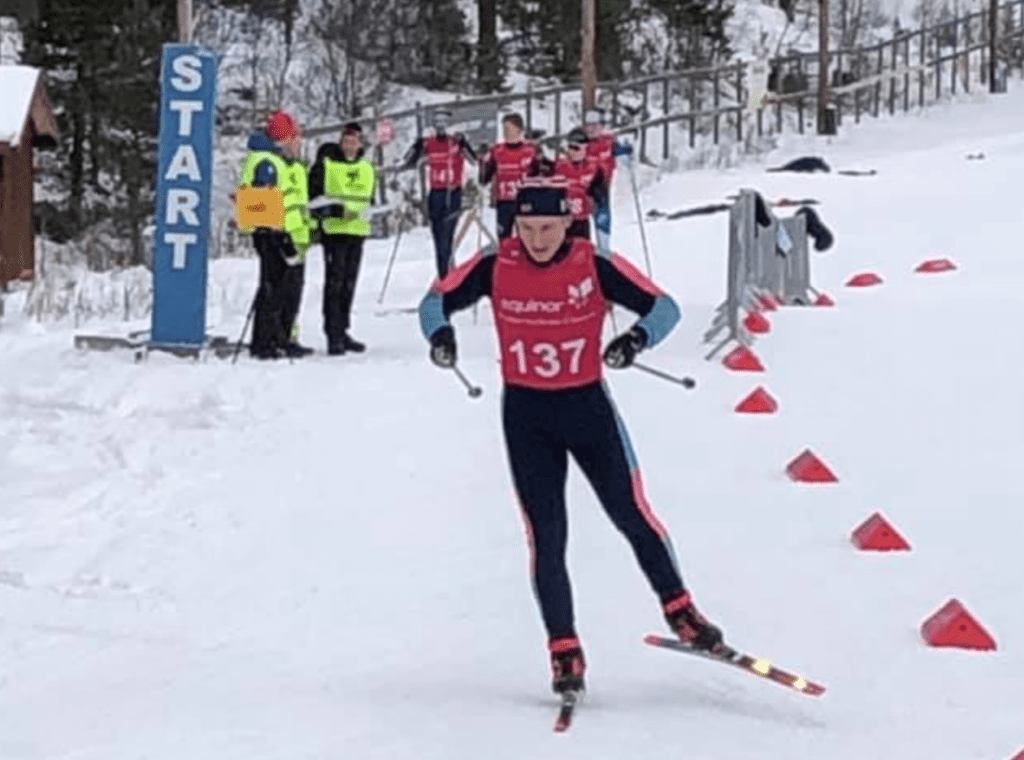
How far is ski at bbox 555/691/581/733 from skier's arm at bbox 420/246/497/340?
1.30m

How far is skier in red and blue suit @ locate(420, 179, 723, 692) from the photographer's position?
6348 millimetres

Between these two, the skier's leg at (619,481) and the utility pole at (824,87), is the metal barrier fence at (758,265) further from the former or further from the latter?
the utility pole at (824,87)

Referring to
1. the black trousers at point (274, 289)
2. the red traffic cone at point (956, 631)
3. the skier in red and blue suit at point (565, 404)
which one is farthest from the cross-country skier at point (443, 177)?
the skier in red and blue suit at point (565, 404)

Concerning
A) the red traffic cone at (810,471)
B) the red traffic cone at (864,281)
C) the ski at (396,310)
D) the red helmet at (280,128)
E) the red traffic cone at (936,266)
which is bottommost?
the red traffic cone at (810,471)

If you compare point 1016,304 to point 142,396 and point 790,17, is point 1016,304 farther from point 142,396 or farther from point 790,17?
point 790,17

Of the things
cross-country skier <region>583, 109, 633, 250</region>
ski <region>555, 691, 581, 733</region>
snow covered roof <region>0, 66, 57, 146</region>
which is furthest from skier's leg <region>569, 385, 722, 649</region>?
snow covered roof <region>0, 66, 57, 146</region>

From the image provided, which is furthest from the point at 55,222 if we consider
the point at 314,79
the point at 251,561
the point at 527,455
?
the point at 527,455

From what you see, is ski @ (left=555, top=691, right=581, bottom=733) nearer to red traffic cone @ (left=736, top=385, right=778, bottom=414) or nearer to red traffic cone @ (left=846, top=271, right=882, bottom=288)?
red traffic cone @ (left=736, top=385, right=778, bottom=414)

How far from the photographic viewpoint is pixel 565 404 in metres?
6.41

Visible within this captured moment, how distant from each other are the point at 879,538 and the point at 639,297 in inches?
103

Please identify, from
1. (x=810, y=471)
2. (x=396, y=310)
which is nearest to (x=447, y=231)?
(x=396, y=310)

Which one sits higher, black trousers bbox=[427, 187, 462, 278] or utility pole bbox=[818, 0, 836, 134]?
utility pole bbox=[818, 0, 836, 134]

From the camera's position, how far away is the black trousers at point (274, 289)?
13.9 m

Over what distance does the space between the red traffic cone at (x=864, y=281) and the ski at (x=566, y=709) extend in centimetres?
1260
